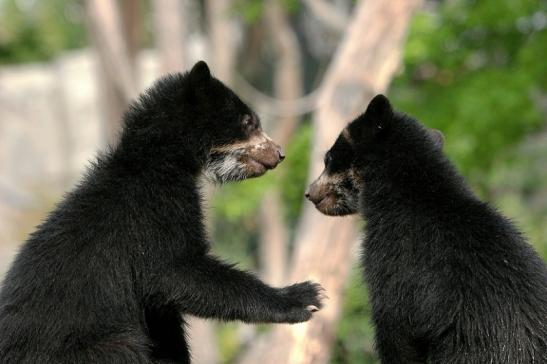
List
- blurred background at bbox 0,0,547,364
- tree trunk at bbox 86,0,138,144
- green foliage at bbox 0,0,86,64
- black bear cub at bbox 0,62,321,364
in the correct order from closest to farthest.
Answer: black bear cub at bbox 0,62,321,364 → blurred background at bbox 0,0,547,364 → tree trunk at bbox 86,0,138,144 → green foliage at bbox 0,0,86,64

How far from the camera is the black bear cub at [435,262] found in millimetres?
4371

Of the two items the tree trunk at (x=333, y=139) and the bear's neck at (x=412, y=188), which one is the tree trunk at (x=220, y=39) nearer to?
the tree trunk at (x=333, y=139)

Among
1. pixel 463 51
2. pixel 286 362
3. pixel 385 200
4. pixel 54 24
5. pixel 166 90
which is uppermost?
pixel 54 24

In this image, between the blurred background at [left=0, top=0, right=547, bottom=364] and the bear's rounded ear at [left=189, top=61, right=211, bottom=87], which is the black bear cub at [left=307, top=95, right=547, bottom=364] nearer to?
the blurred background at [left=0, top=0, right=547, bottom=364]

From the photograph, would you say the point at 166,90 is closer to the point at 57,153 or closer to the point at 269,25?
the point at 269,25

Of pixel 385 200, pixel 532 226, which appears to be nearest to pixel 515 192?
pixel 532 226

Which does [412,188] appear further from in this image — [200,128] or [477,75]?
[477,75]

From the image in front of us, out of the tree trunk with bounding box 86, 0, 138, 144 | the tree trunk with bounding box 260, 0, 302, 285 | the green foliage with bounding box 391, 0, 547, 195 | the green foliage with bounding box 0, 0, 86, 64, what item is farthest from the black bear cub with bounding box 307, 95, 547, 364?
the green foliage with bounding box 0, 0, 86, 64

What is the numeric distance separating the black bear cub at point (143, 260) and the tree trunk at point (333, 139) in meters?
2.99

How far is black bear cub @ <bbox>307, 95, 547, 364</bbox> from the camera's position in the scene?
4371 mm

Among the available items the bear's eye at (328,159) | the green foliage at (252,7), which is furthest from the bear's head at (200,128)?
the green foliage at (252,7)

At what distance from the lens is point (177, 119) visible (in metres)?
5.02

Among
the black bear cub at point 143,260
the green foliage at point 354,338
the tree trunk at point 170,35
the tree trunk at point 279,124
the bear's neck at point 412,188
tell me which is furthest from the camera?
the tree trunk at point 279,124

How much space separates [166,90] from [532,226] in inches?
372
